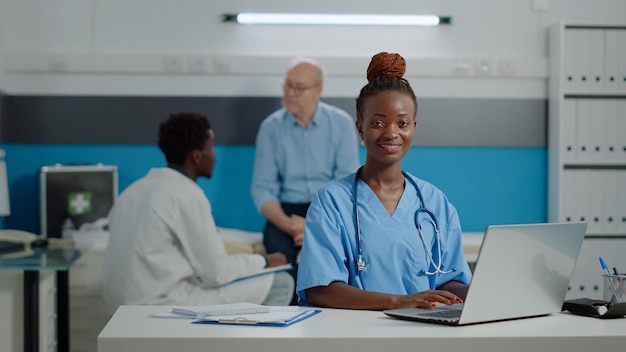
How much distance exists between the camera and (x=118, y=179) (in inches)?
169

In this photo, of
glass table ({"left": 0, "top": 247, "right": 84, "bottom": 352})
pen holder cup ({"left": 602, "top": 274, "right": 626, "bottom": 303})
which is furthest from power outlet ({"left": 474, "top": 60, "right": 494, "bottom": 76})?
pen holder cup ({"left": 602, "top": 274, "right": 626, "bottom": 303})

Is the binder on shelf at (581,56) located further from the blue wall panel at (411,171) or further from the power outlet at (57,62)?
the power outlet at (57,62)

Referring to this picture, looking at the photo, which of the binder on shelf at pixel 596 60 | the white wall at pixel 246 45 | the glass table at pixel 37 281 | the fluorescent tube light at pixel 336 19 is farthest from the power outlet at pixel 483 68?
the glass table at pixel 37 281

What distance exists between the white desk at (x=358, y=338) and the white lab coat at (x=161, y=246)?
135 centimetres

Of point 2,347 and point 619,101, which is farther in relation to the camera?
point 619,101

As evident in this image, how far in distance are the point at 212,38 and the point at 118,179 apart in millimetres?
850

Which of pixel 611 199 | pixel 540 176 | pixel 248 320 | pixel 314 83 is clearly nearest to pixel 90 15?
pixel 314 83

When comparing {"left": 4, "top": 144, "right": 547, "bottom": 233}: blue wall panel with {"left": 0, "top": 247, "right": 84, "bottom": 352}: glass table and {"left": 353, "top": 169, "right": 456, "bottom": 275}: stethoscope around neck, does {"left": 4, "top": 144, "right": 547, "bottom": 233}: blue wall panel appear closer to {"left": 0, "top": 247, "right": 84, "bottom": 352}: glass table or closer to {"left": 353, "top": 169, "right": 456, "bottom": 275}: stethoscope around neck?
{"left": 0, "top": 247, "right": 84, "bottom": 352}: glass table

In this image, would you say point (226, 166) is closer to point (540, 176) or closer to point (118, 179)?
point (118, 179)

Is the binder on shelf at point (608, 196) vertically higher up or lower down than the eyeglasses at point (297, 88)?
lower down

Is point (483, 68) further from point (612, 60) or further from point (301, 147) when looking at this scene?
point (301, 147)

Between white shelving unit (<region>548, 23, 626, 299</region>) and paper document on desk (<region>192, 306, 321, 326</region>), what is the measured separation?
295 centimetres

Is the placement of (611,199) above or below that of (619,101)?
below

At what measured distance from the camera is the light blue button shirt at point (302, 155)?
13.2 ft
